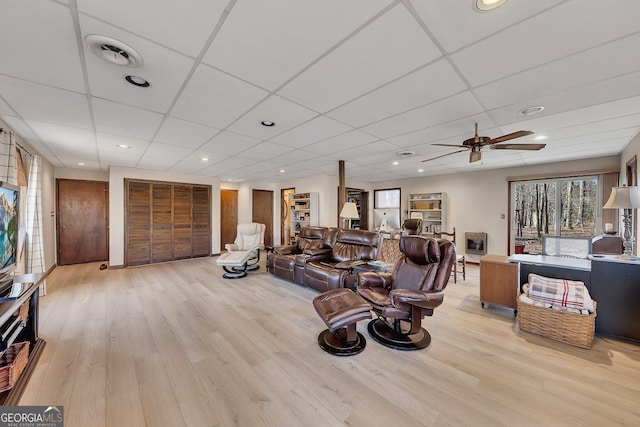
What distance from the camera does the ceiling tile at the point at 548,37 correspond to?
1237 mm

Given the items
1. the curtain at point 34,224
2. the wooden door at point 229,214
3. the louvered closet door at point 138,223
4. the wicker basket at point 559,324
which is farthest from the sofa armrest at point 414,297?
the wooden door at point 229,214

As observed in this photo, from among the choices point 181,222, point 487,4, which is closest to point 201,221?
point 181,222

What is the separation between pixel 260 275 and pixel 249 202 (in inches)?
141

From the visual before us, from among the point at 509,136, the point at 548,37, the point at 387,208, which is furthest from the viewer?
the point at 387,208

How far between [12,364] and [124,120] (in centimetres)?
239

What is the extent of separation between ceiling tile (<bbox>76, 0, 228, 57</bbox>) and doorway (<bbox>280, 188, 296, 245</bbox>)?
6.68 meters

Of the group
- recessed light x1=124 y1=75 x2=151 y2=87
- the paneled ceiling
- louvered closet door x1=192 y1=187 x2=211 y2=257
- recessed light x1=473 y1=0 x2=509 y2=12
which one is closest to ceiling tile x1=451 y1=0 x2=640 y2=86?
the paneled ceiling

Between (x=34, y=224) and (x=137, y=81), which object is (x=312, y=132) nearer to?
(x=137, y=81)

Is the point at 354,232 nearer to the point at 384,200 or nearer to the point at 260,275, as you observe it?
the point at 260,275

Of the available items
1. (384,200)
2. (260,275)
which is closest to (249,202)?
(260,275)

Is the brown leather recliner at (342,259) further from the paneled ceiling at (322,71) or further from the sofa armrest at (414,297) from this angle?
the paneled ceiling at (322,71)

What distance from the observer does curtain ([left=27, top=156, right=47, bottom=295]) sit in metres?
3.50

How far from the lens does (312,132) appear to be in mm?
3158

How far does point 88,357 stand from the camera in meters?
2.12
